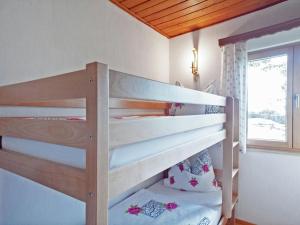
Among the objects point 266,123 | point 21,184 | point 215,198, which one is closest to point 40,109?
point 21,184

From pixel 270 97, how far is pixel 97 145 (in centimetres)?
191

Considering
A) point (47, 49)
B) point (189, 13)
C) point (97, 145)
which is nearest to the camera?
point (97, 145)

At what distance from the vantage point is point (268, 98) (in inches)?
74.3

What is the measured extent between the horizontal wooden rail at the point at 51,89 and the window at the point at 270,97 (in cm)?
188

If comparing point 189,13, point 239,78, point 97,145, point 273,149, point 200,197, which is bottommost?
point 200,197

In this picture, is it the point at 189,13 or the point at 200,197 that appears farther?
the point at 189,13

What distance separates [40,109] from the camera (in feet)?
4.13

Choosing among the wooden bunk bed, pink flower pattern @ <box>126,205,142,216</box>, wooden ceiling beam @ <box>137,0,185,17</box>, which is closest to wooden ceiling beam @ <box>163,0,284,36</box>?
wooden ceiling beam @ <box>137,0,185,17</box>

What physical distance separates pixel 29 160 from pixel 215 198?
1.53 meters

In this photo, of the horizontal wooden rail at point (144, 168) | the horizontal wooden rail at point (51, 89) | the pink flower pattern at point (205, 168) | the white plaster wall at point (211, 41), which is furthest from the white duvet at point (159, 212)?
the white plaster wall at point (211, 41)

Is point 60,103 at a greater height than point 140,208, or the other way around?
point 60,103

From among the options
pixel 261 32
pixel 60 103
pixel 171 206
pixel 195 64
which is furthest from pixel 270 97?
pixel 60 103

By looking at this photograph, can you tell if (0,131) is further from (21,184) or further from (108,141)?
(108,141)

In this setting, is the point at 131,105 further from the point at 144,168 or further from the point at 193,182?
the point at 144,168
